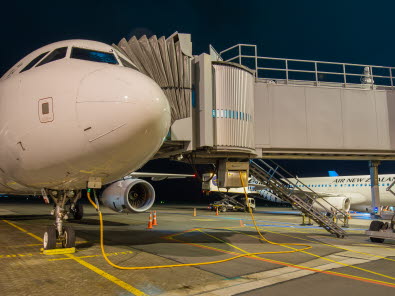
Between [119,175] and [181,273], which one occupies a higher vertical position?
[119,175]

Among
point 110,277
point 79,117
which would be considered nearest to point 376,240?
point 110,277

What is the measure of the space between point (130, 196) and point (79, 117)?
7.82 metres

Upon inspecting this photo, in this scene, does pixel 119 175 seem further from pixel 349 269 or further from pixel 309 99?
pixel 309 99

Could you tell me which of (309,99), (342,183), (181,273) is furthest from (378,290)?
(342,183)

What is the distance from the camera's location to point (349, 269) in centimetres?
646

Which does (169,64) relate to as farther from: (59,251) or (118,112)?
(59,251)

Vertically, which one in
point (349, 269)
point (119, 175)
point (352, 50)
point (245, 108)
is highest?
point (352, 50)

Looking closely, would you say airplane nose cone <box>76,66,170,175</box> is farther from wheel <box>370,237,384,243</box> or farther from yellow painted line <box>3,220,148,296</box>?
wheel <box>370,237,384,243</box>

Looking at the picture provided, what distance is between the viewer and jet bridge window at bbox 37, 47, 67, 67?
638cm

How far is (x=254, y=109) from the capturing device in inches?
420

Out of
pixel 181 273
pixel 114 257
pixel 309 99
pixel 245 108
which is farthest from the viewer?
pixel 309 99

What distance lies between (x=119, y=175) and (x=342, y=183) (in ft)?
92.9

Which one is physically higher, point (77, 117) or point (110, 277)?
point (77, 117)

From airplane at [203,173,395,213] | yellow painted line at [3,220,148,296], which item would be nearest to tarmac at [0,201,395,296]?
yellow painted line at [3,220,148,296]
